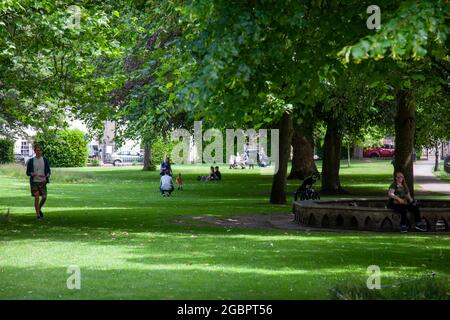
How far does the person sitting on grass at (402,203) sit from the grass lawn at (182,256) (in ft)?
2.05

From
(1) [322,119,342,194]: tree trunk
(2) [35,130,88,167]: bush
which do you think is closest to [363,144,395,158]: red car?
(2) [35,130,88,167]: bush

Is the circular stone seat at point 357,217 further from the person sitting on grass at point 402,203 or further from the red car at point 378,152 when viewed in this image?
the red car at point 378,152

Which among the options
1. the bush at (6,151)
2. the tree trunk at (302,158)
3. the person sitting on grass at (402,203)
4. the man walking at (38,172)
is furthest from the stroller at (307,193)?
the bush at (6,151)

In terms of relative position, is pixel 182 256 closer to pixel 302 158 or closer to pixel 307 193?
pixel 307 193

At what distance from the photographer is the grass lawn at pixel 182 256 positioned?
11.5 m

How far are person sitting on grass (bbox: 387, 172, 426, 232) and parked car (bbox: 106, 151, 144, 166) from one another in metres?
67.1

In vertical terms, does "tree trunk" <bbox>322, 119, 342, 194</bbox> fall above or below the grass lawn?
above

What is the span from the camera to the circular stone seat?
2078 cm

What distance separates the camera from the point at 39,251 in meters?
15.9

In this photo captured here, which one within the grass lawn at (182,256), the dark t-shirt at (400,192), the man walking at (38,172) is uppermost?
the man walking at (38,172)

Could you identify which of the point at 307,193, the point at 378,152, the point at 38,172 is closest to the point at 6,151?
the point at 378,152

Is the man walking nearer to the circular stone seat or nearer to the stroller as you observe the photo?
the circular stone seat

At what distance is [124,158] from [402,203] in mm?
74555

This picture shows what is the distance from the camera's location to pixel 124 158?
93438mm
